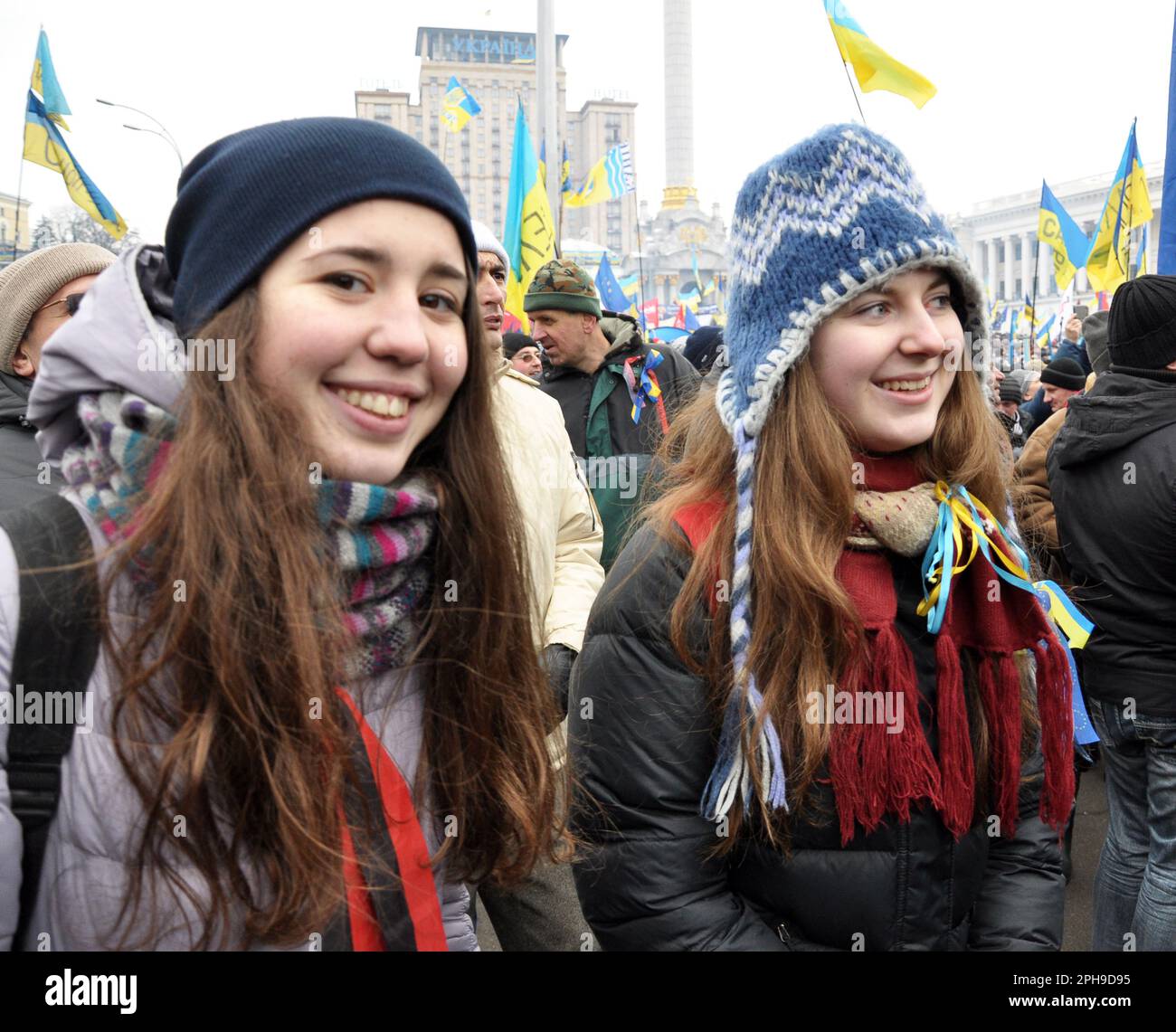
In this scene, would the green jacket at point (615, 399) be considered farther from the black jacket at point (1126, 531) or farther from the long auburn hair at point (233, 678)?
the long auburn hair at point (233, 678)

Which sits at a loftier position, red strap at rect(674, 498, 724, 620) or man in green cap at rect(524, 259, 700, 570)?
man in green cap at rect(524, 259, 700, 570)

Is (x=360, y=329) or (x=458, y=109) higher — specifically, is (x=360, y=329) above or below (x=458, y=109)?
below

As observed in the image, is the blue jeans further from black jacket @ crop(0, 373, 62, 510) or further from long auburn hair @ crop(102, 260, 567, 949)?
black jacket @ crop(0, 373, 62, 510)

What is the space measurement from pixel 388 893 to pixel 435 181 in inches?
35.9

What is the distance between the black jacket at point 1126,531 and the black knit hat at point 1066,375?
4215mm

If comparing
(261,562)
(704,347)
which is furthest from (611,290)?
(261,562)

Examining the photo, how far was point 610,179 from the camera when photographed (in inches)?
541

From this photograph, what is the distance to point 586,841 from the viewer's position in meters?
1.68

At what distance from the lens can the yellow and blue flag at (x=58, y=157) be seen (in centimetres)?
879

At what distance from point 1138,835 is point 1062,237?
10.3 meters

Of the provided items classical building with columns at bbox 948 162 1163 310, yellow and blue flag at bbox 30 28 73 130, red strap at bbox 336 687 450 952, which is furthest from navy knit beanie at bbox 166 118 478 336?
classical building with columns at bbox 948 162 1163 310

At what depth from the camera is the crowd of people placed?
116 cm

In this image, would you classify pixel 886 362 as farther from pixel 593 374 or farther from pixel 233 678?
pixel 593 374

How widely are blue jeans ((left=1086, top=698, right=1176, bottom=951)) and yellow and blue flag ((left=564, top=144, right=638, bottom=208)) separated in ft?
37.1
